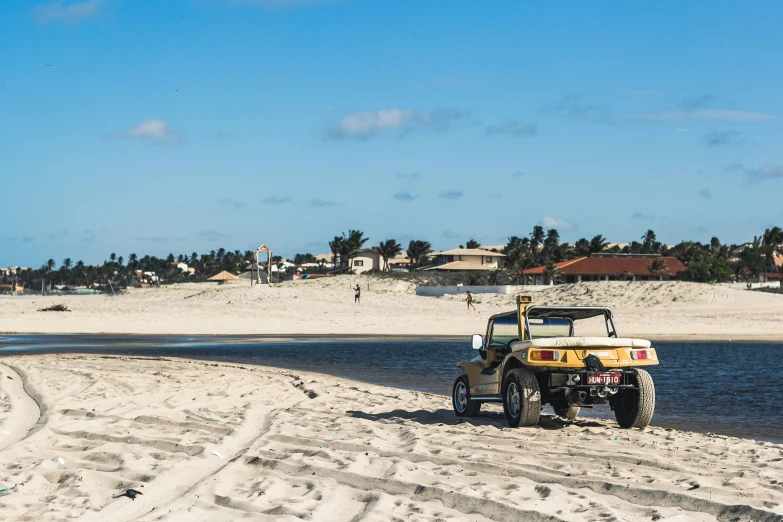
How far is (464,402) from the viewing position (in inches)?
523

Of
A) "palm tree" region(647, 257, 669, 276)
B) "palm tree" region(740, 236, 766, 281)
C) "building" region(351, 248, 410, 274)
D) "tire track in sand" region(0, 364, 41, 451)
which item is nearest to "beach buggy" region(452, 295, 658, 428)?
"tire track in sand" region(0, 364, 41, 451)

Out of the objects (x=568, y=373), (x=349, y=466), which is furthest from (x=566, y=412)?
(x=349, y=466)

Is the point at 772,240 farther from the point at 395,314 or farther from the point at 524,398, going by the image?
the point at 524,398

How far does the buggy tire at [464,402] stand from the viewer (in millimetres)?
13133

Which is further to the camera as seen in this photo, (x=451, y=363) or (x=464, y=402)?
(x=451, y=363)

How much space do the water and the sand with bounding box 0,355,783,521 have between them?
3916 mm

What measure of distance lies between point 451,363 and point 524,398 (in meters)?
15.2

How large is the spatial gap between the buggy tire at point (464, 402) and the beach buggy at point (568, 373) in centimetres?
48

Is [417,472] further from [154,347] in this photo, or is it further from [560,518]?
[154,347]

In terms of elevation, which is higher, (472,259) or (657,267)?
(472,259)

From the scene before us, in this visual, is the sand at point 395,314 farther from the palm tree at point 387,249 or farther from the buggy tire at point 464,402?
the palm tree at point 387,249

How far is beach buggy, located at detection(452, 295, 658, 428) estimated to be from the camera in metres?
11.3

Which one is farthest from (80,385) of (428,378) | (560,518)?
(560,518)

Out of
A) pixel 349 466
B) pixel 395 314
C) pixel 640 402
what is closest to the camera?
pixel 349 466
